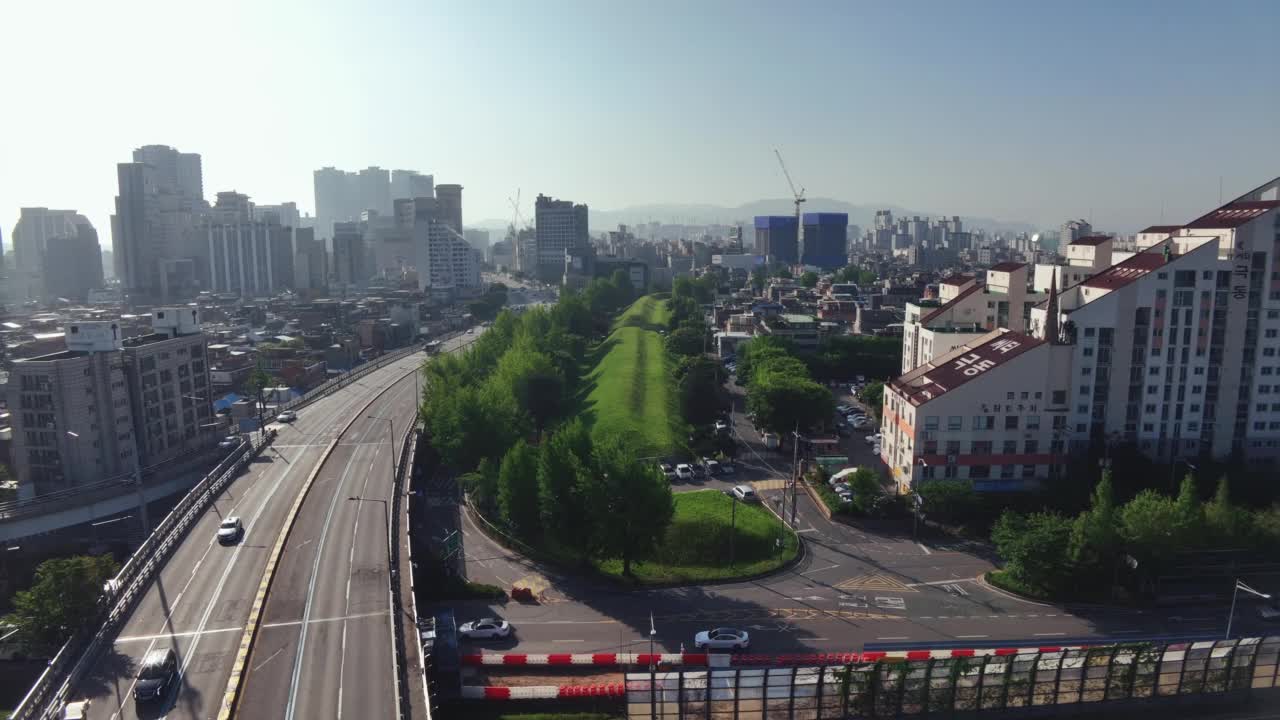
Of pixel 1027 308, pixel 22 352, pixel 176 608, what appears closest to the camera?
pixel 176 608

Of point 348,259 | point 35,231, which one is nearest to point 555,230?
point 348,259

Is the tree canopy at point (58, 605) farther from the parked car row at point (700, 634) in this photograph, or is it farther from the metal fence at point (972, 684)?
the metal fence at point (972, 684)

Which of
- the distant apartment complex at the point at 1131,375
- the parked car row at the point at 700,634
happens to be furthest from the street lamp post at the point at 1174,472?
the parked car row at the point at 700,634

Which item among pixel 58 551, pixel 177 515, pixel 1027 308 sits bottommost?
pixel 58 551

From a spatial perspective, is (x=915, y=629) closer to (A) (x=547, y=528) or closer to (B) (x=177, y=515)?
(A) (x=547, y=528)

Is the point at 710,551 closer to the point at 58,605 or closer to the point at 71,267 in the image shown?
the point at 58,605

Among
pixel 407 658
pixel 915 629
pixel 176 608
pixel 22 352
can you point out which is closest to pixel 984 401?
pixel 915 629

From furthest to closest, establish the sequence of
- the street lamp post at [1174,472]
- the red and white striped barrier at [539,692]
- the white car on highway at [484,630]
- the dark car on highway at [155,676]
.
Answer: the street lamp post at [1174,472]
the white car on highway at [484,630]
the red and white striped barrier at [539,692]
the dark car on highway at [155,676]

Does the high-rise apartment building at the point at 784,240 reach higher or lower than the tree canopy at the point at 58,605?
higher
